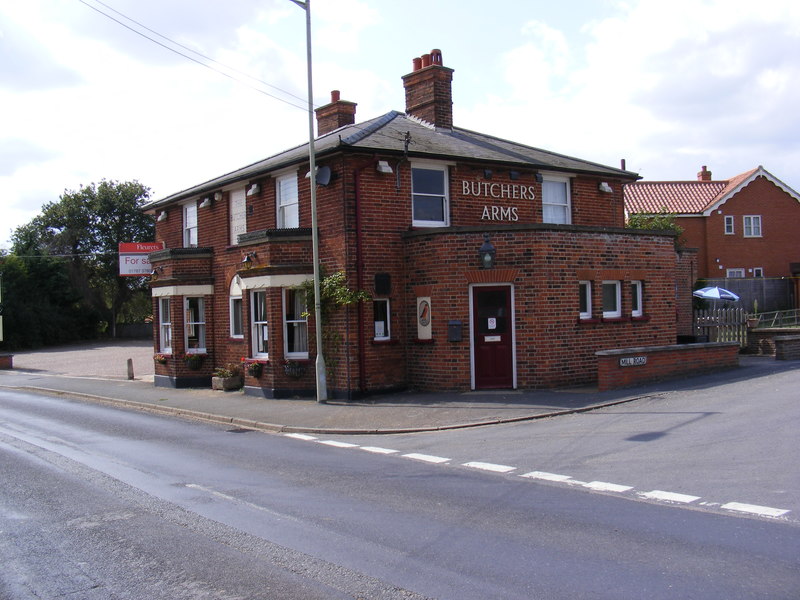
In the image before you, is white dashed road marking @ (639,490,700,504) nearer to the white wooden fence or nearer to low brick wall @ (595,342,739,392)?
low brick wall @ (595,342,739,392)

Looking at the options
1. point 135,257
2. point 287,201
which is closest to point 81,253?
point 135,257

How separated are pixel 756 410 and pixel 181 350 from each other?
15.4m

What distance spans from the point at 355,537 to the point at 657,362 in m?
11.1

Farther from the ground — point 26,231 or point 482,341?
point 26,231

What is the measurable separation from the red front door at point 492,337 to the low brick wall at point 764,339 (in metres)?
9.58

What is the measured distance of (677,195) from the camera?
141 ft

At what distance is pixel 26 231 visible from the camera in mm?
57875

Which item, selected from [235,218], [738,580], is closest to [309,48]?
[235,218]

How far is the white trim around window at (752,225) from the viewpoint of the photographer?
4131 cm

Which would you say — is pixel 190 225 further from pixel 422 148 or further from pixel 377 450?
pixel 377 450

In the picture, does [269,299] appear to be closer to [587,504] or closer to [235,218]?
[235,218]

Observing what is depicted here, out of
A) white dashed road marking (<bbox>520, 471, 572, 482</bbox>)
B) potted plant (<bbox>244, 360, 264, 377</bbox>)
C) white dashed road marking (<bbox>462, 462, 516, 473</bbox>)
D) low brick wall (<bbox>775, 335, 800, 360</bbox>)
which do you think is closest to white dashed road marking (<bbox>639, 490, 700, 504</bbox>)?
white dashed road marking (<bbox>520, 471, 572, 482</bbox>)

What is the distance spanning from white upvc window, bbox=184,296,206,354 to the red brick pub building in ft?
4.03

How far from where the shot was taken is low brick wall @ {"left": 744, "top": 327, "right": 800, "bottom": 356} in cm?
2061
